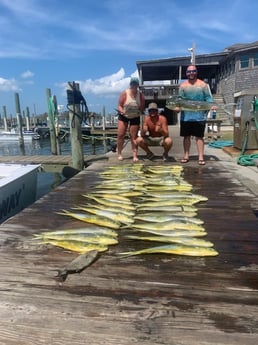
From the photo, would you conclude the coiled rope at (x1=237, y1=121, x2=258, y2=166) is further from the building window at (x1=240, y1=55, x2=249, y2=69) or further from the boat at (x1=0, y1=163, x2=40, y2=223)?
the building window at (x1=240, y1=55, x2=249, y2=69)

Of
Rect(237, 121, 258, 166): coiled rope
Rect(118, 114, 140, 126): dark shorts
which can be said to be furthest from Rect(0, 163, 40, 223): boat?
Rect(237, 121, 258, 166): coiled rope

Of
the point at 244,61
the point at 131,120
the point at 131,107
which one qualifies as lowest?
the point at 131,120

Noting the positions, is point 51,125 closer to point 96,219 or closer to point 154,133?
point 154,133

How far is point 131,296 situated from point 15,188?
4160 millimetres

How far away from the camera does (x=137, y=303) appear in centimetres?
177

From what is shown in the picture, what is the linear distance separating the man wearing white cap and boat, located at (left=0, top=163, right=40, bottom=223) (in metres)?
2.39

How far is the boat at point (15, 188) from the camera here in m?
5.00

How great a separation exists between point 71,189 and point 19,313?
9.68 ft

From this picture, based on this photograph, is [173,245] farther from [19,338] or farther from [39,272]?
[19,338]

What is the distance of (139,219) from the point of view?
313 cm

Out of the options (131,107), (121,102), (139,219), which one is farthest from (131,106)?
(139,219)

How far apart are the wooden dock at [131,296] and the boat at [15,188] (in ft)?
7.31

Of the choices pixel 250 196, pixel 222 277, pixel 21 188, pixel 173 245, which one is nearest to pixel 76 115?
pixel 21 188

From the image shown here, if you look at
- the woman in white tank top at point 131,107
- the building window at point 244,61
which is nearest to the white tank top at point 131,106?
the woman in white tank top at point 131,107
